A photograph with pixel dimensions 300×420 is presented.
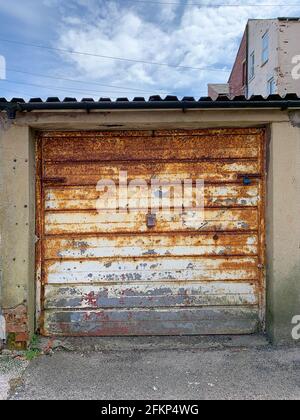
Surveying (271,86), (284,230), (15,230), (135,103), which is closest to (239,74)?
(271,86)

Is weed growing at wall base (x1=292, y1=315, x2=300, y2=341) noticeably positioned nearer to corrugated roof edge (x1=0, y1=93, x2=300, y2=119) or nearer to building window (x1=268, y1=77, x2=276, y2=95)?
corrugated roof edge (x1=0, y1=93, x2=300, y2=119)

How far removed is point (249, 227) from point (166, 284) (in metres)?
1.48

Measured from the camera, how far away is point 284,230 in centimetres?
480

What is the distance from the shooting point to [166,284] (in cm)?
512

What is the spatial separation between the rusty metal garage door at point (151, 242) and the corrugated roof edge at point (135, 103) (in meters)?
0.60

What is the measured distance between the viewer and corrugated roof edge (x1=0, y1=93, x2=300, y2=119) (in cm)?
446

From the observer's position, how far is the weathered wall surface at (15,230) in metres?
4.68

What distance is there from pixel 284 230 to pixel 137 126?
2496mm

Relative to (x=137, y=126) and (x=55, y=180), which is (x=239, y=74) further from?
(x=55, y=180)

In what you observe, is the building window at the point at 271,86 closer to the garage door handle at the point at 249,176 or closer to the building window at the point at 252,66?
the building window at the point at 252,66

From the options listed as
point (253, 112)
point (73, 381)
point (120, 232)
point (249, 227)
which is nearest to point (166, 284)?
point (120, 232)

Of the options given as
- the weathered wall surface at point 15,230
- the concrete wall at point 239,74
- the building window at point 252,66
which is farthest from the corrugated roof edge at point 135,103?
the concrete wall at point 239,74

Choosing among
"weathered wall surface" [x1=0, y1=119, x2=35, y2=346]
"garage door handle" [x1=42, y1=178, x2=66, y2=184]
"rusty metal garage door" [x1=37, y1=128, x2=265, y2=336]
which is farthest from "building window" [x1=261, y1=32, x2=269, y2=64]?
"weathered wall surface" [x1=0, y1=119, x2=35, y2=346]
